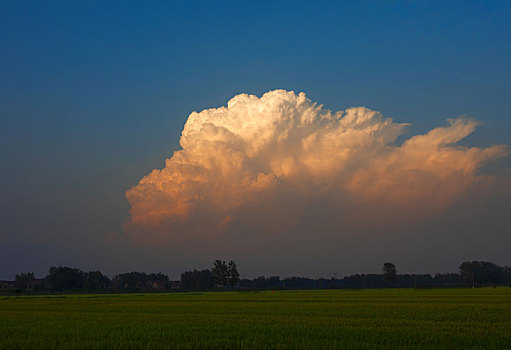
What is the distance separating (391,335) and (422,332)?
168 cm

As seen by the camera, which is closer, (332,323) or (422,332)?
(422,332)

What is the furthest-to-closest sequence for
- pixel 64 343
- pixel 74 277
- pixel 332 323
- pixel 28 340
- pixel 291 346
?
pixel 74 277, pixel 332 323, pixel 28 340, pixel 64 343, pixel 291 346

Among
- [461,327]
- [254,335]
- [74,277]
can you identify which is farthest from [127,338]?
[74,277]

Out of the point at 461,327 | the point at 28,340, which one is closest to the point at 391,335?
the point at 461,327

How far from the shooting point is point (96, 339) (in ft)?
61.4

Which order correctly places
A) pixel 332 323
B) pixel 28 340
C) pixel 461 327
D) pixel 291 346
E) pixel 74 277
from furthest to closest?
pixel 74 277, pixel 332 323, pixel 461 327, pixel 28 340, pixel 291 346

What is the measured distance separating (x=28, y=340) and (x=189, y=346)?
7493mm

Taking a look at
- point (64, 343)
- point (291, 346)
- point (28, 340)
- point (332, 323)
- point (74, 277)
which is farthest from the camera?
point (74, 277)

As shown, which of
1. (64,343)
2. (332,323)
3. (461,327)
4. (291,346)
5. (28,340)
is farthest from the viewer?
(332,323)

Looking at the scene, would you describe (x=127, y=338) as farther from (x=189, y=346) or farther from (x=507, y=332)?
(x=507, y=332)

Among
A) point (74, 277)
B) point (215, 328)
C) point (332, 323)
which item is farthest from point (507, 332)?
point (74, 277)

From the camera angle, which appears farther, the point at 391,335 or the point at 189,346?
the point at 391,335

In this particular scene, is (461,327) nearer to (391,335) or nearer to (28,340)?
(391,335)

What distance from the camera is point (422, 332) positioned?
1914 centimetres
